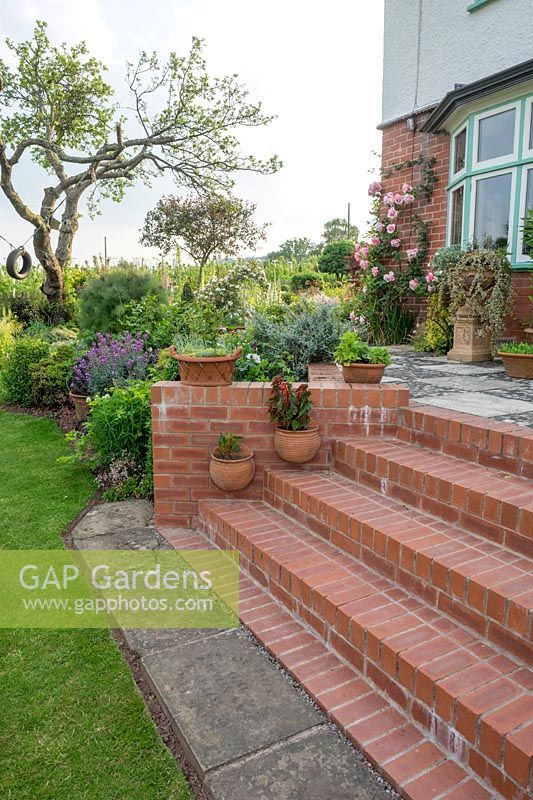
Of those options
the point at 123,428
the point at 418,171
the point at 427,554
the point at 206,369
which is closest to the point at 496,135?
the point at 418,171

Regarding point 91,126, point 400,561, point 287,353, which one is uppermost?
point 91,126

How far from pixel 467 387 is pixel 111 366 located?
3377 mm

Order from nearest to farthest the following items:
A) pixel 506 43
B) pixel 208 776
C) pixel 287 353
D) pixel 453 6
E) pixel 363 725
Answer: pixel 208 776
pixel 363 725
pixel 287 353
pixel 506 43
pixel 453 6

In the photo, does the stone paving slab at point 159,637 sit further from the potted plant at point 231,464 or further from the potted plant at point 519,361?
the potted plant at point 519,361

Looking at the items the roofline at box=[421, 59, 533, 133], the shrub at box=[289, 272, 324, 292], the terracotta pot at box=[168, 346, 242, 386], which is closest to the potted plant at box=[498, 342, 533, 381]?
the terracotta pot at box=[168, 346, 242, 386]

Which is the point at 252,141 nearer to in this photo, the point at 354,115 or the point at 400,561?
the point at 354,115

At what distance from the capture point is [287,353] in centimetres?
449

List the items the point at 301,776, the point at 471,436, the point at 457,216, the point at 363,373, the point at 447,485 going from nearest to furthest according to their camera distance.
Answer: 1. the point at 301,776
2. the point at 447,485
3. the point at 471,436
4. the point at 363,373
5. the point at 457,216

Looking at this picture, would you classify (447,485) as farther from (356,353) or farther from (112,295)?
(112,295)

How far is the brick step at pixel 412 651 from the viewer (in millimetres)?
1624

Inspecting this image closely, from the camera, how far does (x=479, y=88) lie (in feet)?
19.4

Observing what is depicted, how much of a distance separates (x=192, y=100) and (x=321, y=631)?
14447 mm

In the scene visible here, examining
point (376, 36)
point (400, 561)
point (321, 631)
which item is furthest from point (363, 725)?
point (376, 36)

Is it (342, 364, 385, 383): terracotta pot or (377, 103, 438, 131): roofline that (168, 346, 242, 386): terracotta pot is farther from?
(377, 103, 438, 131): roofline
